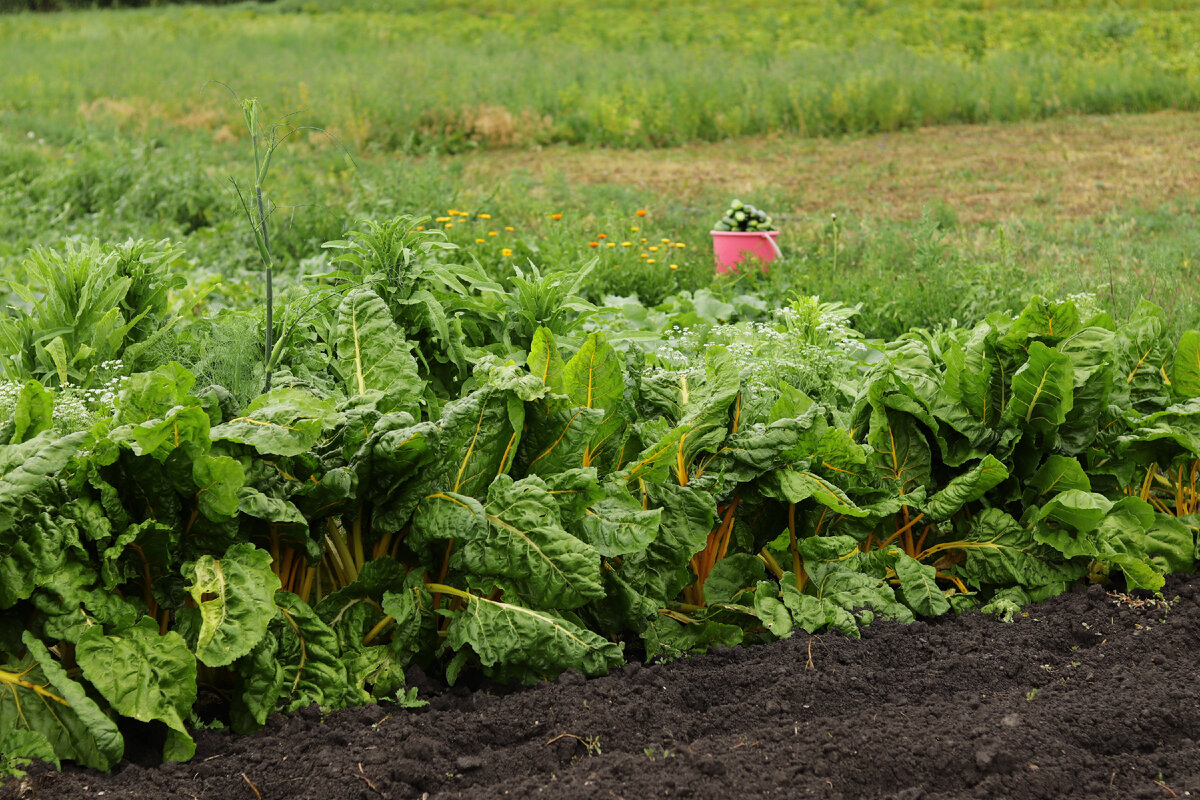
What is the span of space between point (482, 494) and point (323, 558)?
1.44 ft

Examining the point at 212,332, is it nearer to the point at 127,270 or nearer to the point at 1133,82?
the point at 127,270

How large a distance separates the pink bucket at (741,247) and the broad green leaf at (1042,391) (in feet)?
10.7

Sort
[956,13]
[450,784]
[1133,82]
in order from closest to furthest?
[450,784] → [1133,82] → [956,13]

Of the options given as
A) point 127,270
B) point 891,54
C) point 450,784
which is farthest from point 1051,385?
point 891,54

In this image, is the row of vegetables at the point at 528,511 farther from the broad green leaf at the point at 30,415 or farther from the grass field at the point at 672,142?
the grass field at the point at 672,142

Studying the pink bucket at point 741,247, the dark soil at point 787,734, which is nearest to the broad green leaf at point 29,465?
the dark soil at point 787,734

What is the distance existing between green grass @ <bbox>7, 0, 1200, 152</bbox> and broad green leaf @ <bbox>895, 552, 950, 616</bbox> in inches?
339

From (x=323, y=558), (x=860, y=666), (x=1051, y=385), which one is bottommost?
(x=860, y=666)

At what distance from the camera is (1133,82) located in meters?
14.0

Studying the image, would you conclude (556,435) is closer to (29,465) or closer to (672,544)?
(672,544)

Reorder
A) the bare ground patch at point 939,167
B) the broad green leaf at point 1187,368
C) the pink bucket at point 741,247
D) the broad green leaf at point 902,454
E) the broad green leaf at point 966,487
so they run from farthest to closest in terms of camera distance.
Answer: the bare ground patch at point 939,167, the pink bucket at point 741,247, the broad green leaf at point 1187,368, the broad green leaf at point 902,454, the broad green leaf at point 966,487

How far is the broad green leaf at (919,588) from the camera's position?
283 cm

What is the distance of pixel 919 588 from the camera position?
9.37ft

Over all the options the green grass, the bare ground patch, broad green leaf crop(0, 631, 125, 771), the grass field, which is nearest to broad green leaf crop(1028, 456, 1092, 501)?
the grass field
